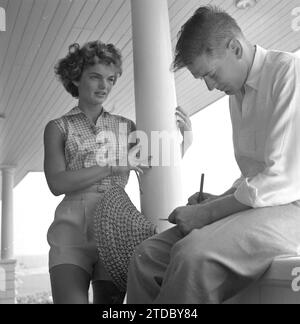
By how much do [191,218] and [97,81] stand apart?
2.21 ft

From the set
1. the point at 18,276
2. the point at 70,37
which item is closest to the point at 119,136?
the point at 70,37

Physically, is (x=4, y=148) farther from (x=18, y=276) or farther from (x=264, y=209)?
(x=264, y=209)

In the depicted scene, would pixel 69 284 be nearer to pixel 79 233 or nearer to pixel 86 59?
pixel 79 233

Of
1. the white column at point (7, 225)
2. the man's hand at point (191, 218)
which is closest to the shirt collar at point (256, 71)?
the man's hand at point (191, 218)

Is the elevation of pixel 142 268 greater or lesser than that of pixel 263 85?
lesser

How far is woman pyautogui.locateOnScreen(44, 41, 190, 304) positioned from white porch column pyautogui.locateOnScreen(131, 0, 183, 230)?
14 centimetres

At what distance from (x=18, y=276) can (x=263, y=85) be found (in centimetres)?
444

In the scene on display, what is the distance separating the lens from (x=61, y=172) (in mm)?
1486

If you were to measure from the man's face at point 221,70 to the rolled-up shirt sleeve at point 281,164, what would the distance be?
6.3 inches

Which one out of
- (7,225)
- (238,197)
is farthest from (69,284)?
(7,225)

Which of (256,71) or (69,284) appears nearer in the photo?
(256,71)

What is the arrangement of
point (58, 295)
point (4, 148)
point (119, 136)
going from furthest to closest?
1. point (4, 148)
2. point (119, 136)
3. point (58, 295)

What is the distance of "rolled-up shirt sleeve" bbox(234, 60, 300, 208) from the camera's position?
101cm

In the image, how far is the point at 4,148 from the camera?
679 cm
